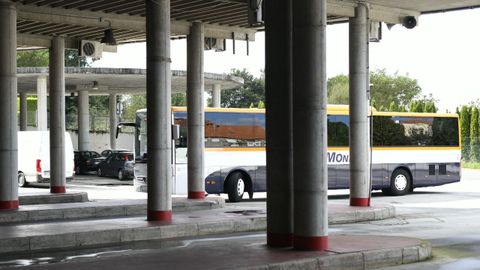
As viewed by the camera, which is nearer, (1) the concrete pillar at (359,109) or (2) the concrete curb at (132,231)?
(2) the concrete curb at (132,231)

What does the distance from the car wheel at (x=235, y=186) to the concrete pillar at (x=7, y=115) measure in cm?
841

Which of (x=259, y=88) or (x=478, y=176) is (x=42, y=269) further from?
(x=259, y=88)

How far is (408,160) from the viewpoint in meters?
28.2

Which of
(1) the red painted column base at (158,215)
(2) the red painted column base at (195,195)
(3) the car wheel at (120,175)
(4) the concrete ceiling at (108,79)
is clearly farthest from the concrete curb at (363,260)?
(3) the car wheel at (120,175)

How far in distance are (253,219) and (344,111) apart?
1129 cm

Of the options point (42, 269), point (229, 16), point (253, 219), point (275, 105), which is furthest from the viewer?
point (229, 16)

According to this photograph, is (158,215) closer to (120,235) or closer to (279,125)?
(120,235)

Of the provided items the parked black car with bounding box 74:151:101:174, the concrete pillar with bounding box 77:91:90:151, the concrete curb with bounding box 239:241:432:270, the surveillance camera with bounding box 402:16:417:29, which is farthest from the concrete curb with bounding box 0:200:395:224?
the concrete pillar with bounding box 77:91:90:151

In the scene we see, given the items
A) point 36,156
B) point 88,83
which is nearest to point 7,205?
point 36,156

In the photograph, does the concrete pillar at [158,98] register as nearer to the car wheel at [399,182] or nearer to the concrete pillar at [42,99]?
the car wheel at [399,182]

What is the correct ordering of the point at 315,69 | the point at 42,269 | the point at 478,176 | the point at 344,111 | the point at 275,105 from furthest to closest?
the point at 478,176 < the point at 344,111 < the point at 275,105 < the point at 315,69 < the point at 42,269

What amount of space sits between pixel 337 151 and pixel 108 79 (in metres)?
20.8

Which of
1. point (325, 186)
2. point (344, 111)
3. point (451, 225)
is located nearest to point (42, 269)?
point (325, 186)

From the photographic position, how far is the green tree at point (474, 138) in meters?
55.6
